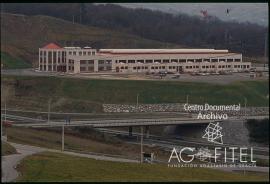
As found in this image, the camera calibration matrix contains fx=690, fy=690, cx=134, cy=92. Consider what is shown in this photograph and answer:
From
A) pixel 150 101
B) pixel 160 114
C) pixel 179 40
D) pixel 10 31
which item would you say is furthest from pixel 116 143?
pixel 10 31

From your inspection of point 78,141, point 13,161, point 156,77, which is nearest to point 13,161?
point 13,161

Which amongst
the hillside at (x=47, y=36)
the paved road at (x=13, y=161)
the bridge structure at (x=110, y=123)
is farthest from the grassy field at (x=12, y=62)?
the paved road at (x=13, y=161)

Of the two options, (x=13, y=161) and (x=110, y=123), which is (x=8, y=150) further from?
(x=110, y=123)

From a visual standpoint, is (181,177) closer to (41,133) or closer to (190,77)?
(41,133)

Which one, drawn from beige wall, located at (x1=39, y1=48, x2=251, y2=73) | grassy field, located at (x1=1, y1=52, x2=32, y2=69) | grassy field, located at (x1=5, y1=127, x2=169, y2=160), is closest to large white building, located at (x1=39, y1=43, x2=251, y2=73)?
beige wall, located at (x1=39, y1=48, x2=251, y2=73)

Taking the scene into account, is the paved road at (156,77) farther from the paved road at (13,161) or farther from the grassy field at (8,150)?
the grassy field at (8,150)
